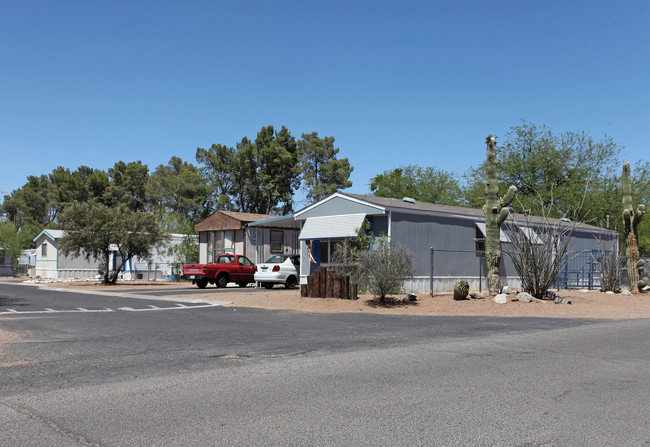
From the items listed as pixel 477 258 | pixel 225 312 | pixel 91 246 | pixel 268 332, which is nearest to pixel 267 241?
pixel 91 246

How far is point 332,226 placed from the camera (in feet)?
73.7

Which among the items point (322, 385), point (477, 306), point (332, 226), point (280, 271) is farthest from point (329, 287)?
point (322, 385)

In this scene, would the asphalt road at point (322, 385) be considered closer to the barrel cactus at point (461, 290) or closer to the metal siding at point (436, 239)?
the barrel cactus at point (461, 290)

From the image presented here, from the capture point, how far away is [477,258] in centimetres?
2358

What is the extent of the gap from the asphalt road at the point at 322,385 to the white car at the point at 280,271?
1358 centimetres

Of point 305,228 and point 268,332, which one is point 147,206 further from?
point 268,332

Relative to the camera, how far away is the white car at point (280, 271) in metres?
25.3

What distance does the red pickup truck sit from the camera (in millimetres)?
26750

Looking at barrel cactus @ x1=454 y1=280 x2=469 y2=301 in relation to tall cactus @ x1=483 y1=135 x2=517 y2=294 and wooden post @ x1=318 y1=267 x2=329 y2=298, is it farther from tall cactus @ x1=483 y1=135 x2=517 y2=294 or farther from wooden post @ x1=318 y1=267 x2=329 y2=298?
wooden post @ x1=318 y1=267 x2=329 y2=298

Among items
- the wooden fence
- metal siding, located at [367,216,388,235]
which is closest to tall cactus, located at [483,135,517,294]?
metal siding, located at [367,216,388,235]

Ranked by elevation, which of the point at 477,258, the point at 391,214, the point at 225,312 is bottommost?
the point at 225,312

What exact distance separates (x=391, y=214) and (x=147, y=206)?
147 ft

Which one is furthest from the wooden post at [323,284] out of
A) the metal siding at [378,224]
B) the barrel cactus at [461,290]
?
the barrel cactus at [461,290]

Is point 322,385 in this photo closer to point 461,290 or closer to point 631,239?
point 461,290
